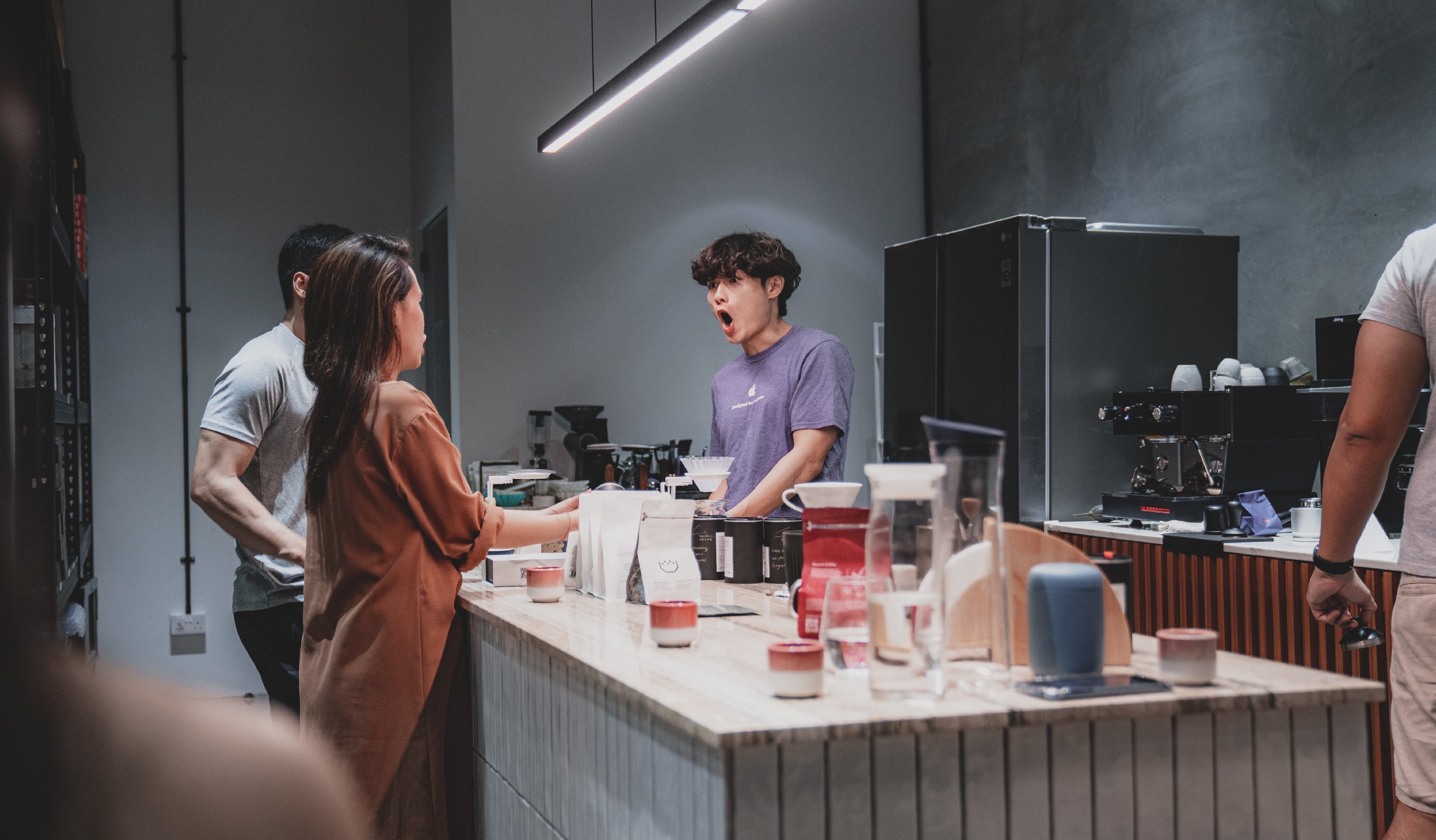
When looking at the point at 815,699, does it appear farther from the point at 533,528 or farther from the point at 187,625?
the point at 187,625

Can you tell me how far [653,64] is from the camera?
3.96m

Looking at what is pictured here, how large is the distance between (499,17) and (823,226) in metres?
1.94

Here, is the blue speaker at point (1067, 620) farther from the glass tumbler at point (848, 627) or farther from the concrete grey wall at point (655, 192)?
the concrete grey wall at point (655, 192)

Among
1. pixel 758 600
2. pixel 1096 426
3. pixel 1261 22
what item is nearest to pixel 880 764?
pixel 758 600

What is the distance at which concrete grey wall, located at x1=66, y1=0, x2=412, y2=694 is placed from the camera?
18.0 ft

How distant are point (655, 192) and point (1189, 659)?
4.57 m

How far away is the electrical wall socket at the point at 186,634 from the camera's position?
18.2 ft

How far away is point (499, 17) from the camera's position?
5.35 m

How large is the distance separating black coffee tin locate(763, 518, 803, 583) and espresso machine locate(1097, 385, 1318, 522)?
5.72 ft

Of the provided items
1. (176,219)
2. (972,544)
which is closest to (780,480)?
(972,544)

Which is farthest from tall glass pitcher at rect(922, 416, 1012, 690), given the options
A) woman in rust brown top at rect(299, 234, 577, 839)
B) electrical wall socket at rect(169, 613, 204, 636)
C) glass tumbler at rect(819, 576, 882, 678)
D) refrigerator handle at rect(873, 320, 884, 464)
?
electrical wall socket at rect(169, 613, 204, 636)

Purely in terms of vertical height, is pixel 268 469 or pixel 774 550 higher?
pixel 268 469

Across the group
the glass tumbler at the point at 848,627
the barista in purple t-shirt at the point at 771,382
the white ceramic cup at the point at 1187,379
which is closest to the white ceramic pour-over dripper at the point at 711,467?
the barista in purple t-shirt at the point at 771,382

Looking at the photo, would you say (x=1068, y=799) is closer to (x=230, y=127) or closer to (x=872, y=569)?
(x=872, y=569)
